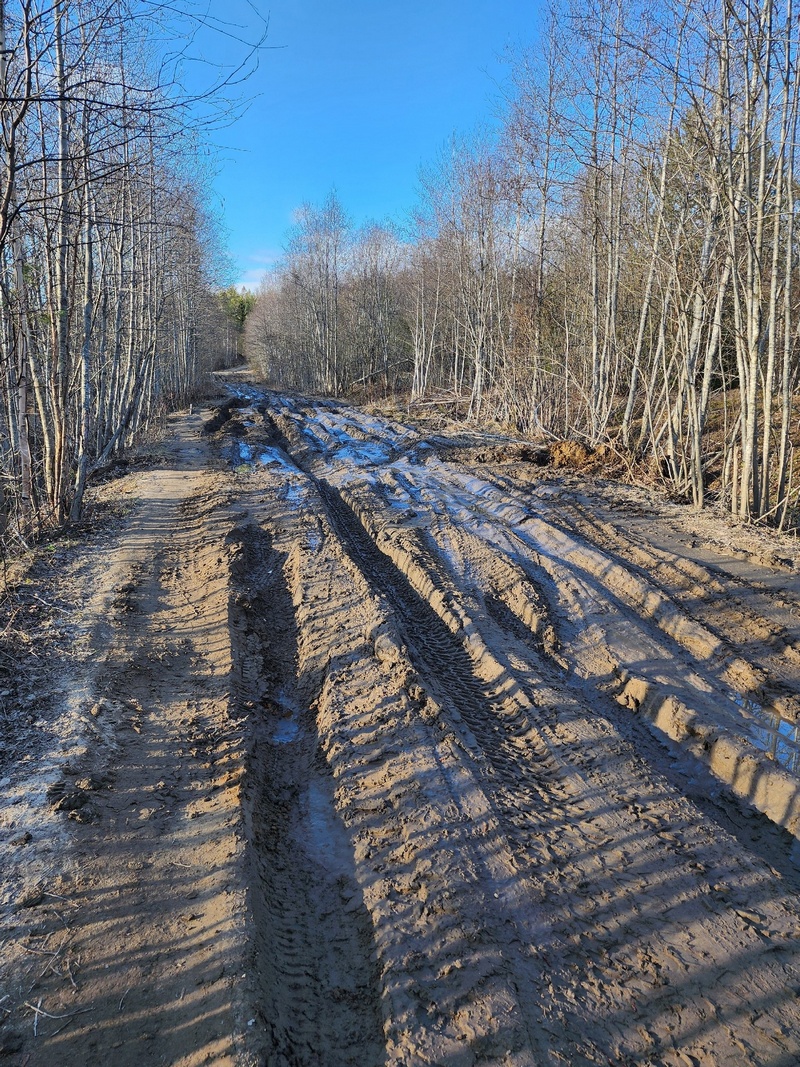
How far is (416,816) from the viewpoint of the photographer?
128 inches

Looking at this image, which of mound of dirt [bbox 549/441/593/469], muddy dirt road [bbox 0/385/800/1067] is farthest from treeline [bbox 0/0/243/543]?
mound of dirt [bbox 549/441/593/469]

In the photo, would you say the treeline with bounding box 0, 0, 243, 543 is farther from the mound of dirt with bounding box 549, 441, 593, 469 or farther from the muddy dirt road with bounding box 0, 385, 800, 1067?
the mound of dirt with bounding box 549, 441, 593, 469

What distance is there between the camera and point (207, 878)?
9.22 ft

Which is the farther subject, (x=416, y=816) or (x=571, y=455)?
(x=571, y=455)

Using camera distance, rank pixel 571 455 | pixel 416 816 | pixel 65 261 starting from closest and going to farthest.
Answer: pixel 416 816
pixel 65 261
pixel 571 455

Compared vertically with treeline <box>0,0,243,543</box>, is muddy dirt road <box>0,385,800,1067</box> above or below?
below

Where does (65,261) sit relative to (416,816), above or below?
above

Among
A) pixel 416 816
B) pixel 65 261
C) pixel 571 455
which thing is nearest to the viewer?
pixel 416 816

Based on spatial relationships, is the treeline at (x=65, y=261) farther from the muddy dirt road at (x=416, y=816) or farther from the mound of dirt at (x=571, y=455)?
the mound of dirt at (x=571, y=455)

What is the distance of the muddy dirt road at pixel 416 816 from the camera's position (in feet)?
7.38

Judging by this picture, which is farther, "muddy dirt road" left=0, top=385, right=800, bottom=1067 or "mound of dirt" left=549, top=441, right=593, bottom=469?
"mound of dirt" left=549, top=441, right=593, bottom=469

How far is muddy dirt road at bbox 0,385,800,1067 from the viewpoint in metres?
2.25

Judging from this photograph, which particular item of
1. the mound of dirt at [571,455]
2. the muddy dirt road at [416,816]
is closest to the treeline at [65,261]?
the muddy dirt road at [416,816]

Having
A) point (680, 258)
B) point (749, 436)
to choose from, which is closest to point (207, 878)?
point (749, 436)
